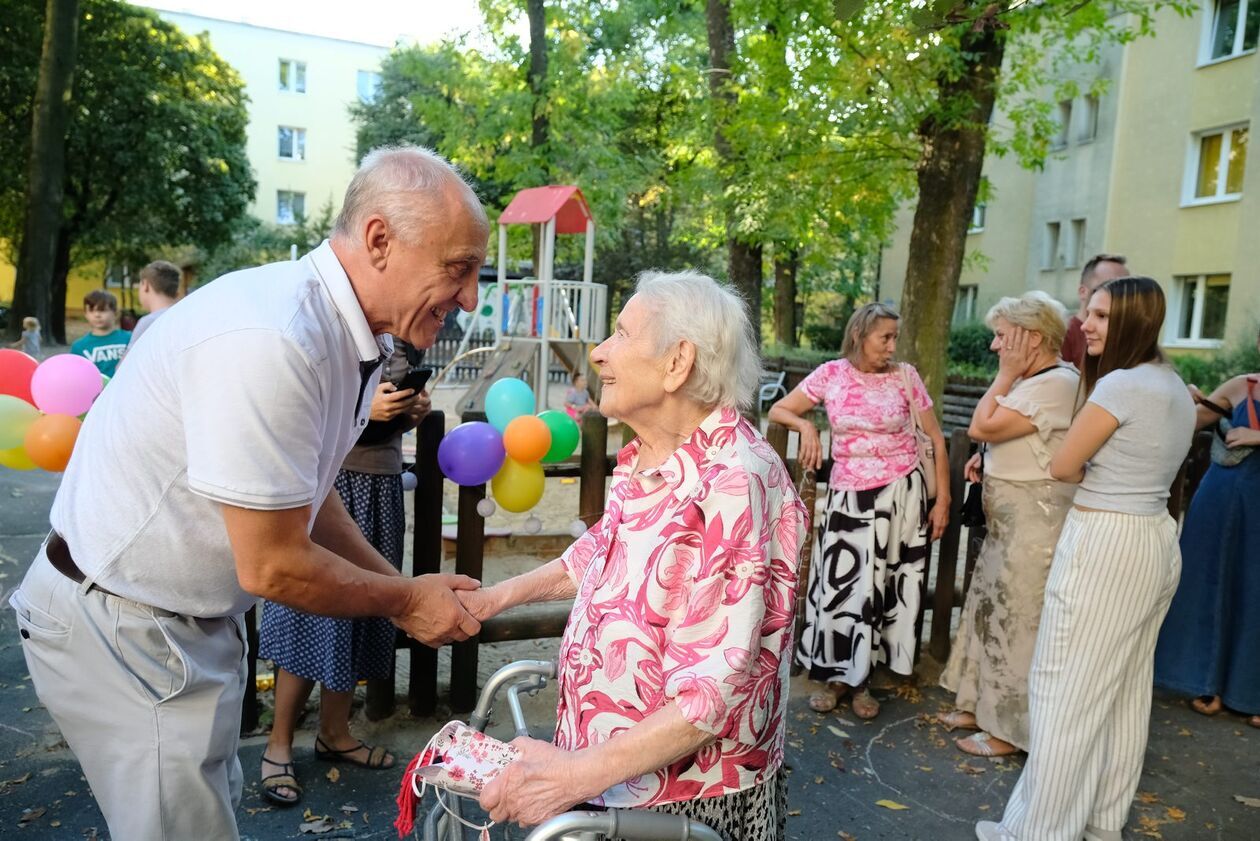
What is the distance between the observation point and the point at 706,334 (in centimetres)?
206

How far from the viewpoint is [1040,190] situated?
80.9 ft

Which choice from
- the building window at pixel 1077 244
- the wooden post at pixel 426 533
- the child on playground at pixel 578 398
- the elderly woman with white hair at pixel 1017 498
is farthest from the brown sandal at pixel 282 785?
the building window at pixel 1077 244

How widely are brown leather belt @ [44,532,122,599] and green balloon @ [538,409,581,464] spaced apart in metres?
2.33

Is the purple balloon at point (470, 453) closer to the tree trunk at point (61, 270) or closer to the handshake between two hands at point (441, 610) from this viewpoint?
the handshake between two hands at point (441, 610)

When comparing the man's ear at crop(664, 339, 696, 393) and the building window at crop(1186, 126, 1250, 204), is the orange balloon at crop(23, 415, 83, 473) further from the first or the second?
the building window at crop(1186, 126, 1250, 204)

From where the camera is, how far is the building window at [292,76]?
154 ft

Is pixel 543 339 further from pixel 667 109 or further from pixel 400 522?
pixel 400 522

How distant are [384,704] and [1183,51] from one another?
22091 mm

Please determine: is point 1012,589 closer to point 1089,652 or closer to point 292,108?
point 1089,652

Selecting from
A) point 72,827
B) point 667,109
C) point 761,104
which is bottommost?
point 72,827

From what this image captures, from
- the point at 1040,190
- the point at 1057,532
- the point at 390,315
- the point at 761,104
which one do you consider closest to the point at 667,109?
the point at 1040,190

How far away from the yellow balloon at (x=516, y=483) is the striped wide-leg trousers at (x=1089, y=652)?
2126 mm

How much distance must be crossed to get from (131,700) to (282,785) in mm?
1647

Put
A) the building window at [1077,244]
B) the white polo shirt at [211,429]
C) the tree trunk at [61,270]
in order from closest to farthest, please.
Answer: the white polo shirt at [211,429]
the building window at [1077,244]
the tree trunk at [61,270]
